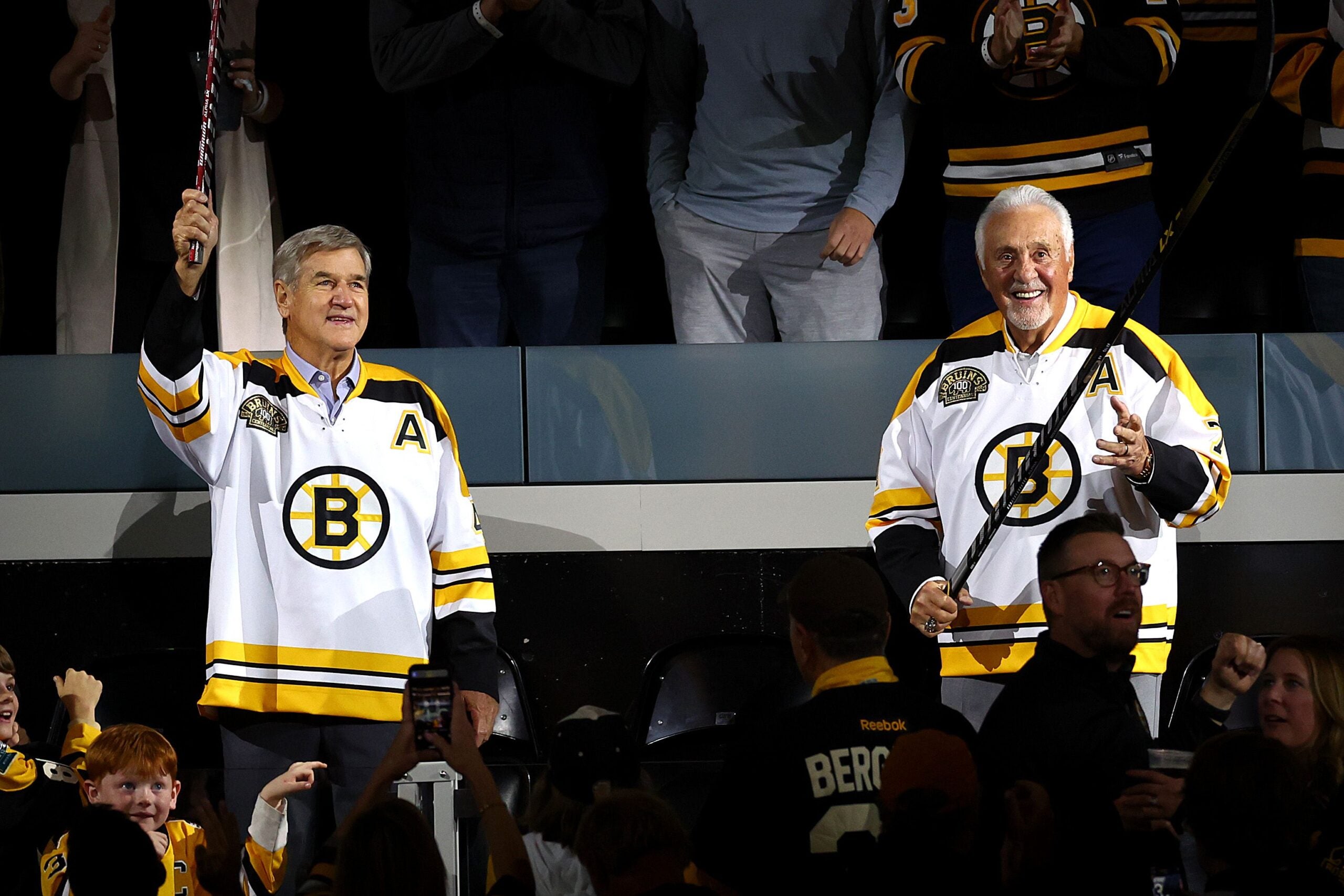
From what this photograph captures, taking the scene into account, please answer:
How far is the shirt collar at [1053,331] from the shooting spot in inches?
119

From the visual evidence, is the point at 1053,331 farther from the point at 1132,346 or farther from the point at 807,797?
the point at 807,797

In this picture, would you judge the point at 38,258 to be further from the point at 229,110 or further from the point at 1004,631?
the point at 1004,631

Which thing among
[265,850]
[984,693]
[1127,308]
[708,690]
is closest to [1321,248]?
[1127,308]

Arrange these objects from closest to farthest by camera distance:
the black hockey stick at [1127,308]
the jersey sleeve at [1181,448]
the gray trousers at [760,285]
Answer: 1. the black hockey stick at [1127,308]
2. the jersey sleeve at [1181,448]
3. the gray trousers at [760,285]

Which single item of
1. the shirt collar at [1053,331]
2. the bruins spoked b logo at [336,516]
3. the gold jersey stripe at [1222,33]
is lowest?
the bruins spoked b logo at [336,516]

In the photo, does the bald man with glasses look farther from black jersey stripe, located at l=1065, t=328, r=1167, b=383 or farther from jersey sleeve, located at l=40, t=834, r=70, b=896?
jersey sleeve, located at l=40, t=834, r=70, b=896

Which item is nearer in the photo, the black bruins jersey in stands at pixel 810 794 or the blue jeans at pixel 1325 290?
the black bruins jersey in stands at pixel 810 794

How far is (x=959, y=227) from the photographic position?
372 cm

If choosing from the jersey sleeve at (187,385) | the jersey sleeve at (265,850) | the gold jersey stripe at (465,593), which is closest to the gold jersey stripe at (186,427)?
the jersey sleeve at (187,385)

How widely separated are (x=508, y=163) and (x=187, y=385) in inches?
52.1

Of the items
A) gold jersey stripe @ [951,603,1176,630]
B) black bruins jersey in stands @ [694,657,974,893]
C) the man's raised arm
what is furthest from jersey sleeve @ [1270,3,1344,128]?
the man's raised arm

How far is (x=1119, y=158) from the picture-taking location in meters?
3.63

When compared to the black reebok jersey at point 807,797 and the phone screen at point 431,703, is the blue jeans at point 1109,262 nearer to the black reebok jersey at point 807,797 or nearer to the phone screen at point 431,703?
the black reebok jersey at point 807,797

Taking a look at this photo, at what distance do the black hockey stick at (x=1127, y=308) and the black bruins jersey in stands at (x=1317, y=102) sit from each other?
1.07m
